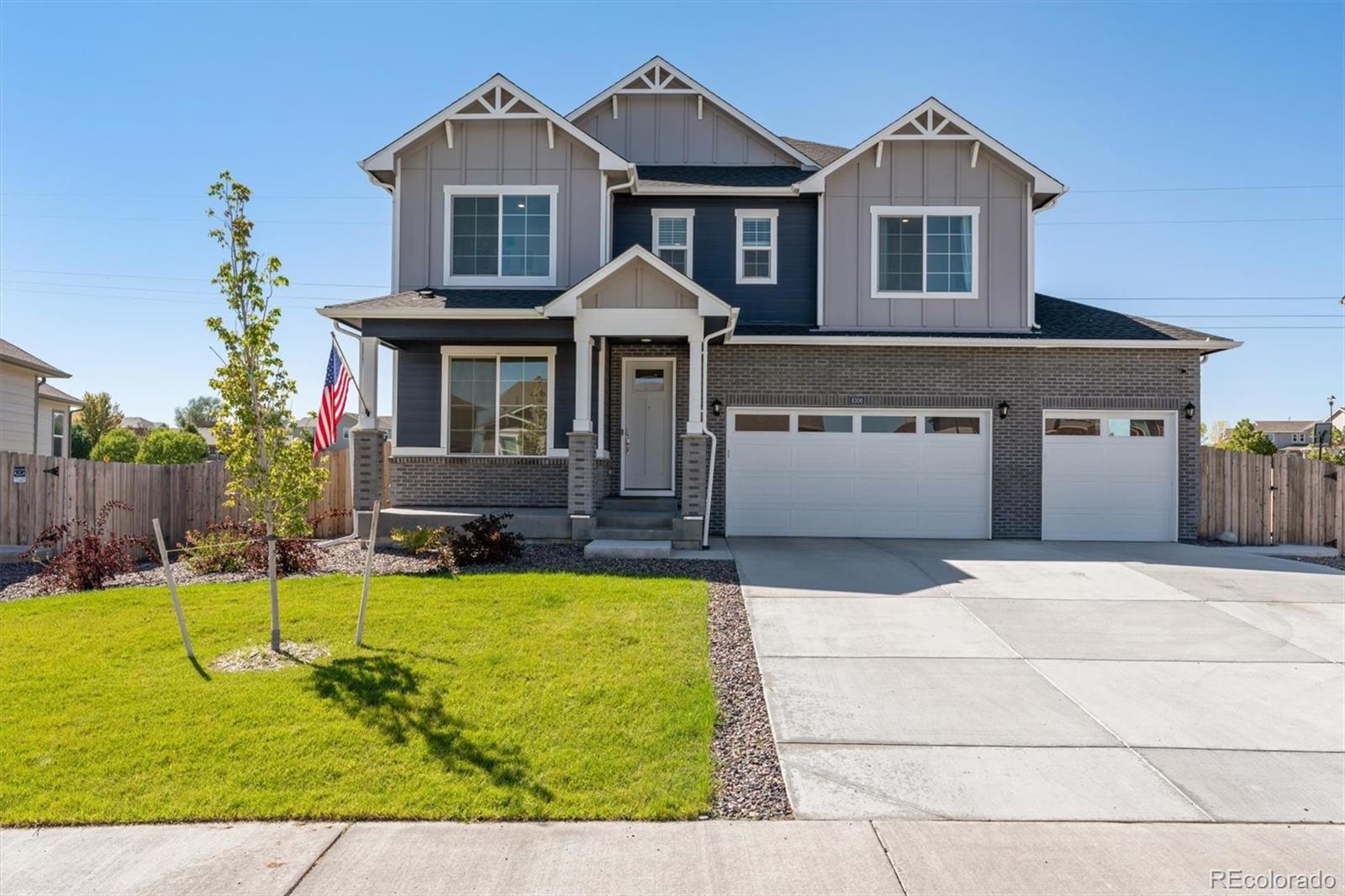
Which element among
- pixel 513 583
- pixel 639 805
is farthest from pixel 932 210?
pixel 639 805

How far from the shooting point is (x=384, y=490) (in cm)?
1424

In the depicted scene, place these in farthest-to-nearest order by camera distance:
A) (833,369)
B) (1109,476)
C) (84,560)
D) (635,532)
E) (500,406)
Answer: (1109,476), (833,369), (500,406), (635,532), (84,560)

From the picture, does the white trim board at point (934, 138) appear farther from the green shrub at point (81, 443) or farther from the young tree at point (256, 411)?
the green shrub at point (81, 443)

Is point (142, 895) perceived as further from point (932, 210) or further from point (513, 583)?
point (932, 210)

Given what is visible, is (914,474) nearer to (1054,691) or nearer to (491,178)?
(1054,691)

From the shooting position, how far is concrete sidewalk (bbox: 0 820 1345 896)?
132 inches

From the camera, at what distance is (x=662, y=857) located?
140 inches

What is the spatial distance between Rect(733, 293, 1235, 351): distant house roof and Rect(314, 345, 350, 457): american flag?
21.7 feet

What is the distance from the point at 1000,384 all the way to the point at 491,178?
9.70 m

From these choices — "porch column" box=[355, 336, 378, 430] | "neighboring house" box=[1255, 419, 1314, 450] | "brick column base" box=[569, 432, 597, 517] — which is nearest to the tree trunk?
"brick column base" box=[569, 432, 597, 517]

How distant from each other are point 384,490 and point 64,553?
526 cm

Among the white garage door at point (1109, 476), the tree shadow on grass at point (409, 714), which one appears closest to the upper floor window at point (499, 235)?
the tree shadow on grass at point (409, 714)

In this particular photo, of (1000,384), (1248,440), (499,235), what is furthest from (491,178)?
Answer: (1248,440)

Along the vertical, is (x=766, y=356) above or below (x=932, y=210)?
below
